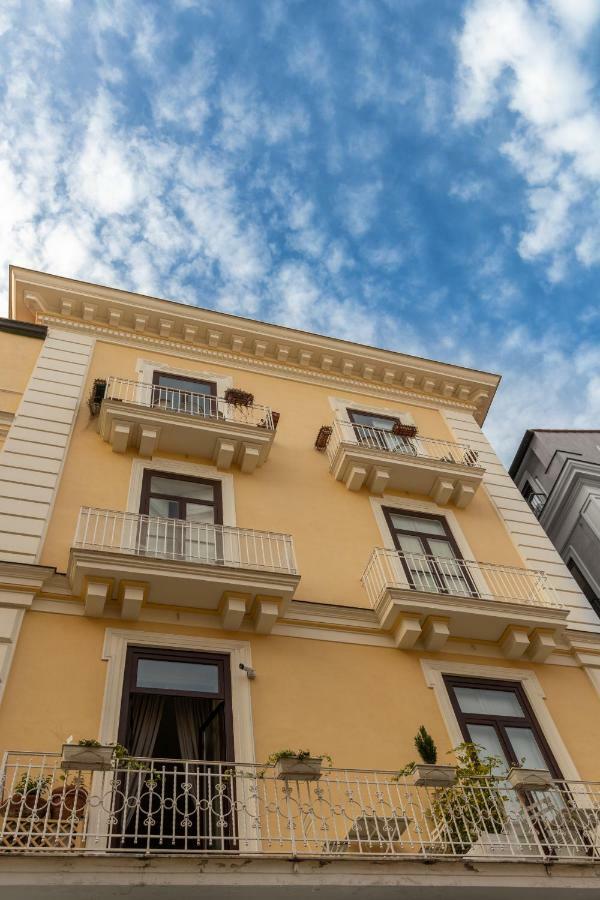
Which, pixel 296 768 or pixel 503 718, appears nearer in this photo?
pixel 296 768

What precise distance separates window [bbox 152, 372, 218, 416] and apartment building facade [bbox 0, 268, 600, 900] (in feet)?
0.24

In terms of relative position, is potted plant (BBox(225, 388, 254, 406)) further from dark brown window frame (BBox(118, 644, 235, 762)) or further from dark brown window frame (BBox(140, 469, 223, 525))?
dark brown window frame (BBox(118, 644, 235, 762))

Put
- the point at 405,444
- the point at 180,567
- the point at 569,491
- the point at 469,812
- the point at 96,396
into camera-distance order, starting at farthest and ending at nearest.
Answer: the point at 569,491
the point at 405,444
the point at 96,396
the point at 180,567
the point at 469,812

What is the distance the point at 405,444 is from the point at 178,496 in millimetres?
6192

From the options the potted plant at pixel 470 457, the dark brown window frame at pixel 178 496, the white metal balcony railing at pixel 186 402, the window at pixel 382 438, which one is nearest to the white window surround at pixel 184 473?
the dark brown window frame at pixel 178 496

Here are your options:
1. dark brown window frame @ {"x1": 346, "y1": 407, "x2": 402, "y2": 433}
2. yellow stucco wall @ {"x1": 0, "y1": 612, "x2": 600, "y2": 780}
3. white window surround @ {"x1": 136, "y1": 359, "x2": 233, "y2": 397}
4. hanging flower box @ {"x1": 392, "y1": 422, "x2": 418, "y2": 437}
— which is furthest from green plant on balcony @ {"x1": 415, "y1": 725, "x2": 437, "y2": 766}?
dark brown window frame @ {"x1": 346, "y1": 407, "x2": 402, "y2": 433}

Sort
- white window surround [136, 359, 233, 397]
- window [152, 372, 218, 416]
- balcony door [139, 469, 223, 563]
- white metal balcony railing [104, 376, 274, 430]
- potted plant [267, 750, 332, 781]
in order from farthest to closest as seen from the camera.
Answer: white window surround [136, 359, 233, 397], window [152, 372, 218, 416], white metal balcony railing [104, 376, 274, 430], balcony door [139, 469, 223, 563], potted plant [267, 750, 332, 781]

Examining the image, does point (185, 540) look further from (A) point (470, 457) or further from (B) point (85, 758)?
(A) point (470, 457)

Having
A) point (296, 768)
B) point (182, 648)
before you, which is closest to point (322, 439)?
point (182, 648)

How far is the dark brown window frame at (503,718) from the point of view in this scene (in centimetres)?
1142

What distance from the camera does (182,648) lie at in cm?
1106

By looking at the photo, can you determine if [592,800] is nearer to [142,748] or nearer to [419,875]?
[419,875]

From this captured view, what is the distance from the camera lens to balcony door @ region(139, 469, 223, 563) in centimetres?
1252


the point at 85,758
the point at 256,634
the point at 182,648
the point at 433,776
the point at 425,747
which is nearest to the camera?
the point at 85,758
